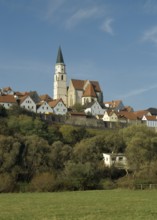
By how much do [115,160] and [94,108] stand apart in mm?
46418

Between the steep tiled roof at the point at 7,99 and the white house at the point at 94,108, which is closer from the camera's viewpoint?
the steep tiled roof at the point at 7,99

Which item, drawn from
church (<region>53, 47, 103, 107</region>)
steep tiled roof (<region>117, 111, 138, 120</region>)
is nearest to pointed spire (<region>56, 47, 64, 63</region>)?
church (<region>53, 47, 103, 107</region>)

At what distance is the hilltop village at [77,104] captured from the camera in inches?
3524

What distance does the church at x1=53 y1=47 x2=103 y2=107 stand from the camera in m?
118

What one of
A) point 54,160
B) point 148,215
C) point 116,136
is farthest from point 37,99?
point 148,215

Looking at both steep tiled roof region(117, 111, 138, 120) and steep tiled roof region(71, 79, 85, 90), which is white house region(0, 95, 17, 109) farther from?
steep tiled roof region(71, 79, 85, 90)

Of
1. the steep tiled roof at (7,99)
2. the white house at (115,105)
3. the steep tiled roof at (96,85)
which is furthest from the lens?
the steep tiled roof at (96,85)

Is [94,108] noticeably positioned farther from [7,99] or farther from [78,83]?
[7,99]

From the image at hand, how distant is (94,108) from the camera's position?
10756 cm

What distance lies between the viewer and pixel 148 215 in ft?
58.2

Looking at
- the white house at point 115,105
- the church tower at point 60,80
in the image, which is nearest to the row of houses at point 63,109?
the white house at point 115,105

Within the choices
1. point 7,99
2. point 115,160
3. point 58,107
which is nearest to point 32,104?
point 7,99

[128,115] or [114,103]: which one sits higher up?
[114,103]

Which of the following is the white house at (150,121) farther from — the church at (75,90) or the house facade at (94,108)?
the church at (75,90)
